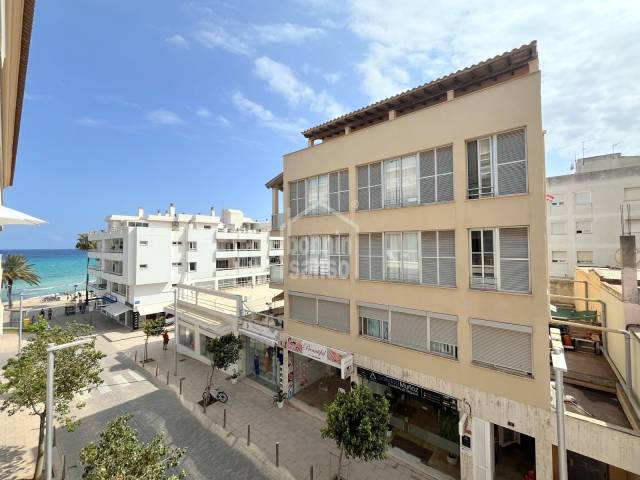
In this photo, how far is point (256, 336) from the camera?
19422mm

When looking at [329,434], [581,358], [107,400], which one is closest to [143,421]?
[107,400]

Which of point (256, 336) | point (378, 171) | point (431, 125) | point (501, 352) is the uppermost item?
point (431, 125)

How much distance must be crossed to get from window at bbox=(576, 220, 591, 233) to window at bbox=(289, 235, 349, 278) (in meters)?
29.5

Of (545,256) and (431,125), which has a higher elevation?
(431,125)

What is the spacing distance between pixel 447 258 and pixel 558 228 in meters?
28.7

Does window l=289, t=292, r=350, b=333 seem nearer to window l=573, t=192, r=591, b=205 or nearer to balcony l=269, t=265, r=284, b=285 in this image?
balcony l=269, t=265, r=284, b=285

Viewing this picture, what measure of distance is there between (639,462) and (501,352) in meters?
4.06

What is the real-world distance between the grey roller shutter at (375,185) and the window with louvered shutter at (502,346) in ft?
20.4

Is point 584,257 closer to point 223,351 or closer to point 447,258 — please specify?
point 447,258

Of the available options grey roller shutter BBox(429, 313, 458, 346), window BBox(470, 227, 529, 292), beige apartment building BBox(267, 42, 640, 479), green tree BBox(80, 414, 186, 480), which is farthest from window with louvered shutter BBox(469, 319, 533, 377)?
green tree BBox(80, 414, 186, 480)

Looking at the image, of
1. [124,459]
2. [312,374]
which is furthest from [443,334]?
[124,459]

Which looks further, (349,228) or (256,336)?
(256,336)

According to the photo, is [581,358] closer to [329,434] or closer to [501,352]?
[501,352]

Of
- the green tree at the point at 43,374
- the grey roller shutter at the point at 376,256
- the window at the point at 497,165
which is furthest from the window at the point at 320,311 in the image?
the green tree at the point at 43,374
